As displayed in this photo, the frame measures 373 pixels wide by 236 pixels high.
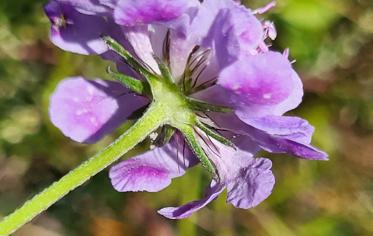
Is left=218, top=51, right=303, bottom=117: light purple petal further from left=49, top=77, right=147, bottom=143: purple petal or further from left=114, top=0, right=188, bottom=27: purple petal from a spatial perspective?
left=49, top=77, right=147, bottom=143: purple petal

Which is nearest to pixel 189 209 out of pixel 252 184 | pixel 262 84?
pixel 252 184

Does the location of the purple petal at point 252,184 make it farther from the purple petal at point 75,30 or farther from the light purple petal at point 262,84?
the purple petal at point 75,30

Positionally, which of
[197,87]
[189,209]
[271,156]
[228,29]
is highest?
[228,29]

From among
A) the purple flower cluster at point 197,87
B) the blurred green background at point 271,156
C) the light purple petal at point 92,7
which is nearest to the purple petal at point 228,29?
the purple flower cluster at point 197,87

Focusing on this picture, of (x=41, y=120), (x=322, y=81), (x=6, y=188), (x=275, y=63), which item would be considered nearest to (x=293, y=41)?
(x=322, y=81)

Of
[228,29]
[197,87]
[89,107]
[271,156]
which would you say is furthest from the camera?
[271,156]

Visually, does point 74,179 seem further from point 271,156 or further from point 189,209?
point 271,156

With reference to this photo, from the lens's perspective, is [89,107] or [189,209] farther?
[89,107]

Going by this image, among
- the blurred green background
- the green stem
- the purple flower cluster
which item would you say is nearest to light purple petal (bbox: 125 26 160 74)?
the purple flower cluster
